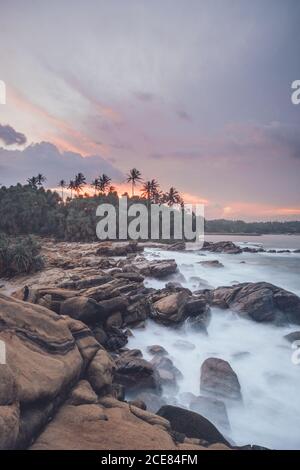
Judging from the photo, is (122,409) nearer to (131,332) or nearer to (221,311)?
(131,332)

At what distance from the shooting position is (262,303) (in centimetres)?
1588

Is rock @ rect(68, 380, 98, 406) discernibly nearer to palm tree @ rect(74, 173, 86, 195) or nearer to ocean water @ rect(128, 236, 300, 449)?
ocean water @ rect(128, 236, 300, 449)

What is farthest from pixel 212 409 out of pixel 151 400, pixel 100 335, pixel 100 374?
pixel 100 335

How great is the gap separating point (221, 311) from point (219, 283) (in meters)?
7.88

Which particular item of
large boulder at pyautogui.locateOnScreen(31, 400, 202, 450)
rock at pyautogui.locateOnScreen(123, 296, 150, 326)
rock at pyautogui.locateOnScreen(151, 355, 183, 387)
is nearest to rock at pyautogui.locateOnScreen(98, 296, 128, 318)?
rock at pyautogui.locateOnScreen(123, 296, 150, 326)

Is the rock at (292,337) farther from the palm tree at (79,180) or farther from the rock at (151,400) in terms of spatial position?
the palm tree at (79,180)

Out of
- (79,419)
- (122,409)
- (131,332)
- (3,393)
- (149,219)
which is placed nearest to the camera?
(3,393)

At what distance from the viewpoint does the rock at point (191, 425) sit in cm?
619

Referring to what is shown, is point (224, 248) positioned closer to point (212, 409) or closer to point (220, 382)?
point (220, 382)

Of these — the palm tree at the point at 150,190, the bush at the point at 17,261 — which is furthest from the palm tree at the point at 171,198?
the bush at the point at 17,261

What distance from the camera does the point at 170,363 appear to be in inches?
412

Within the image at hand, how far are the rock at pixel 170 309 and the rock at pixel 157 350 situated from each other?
2234 millimetres

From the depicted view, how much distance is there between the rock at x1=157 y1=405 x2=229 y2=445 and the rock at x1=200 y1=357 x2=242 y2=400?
2.78 metres
